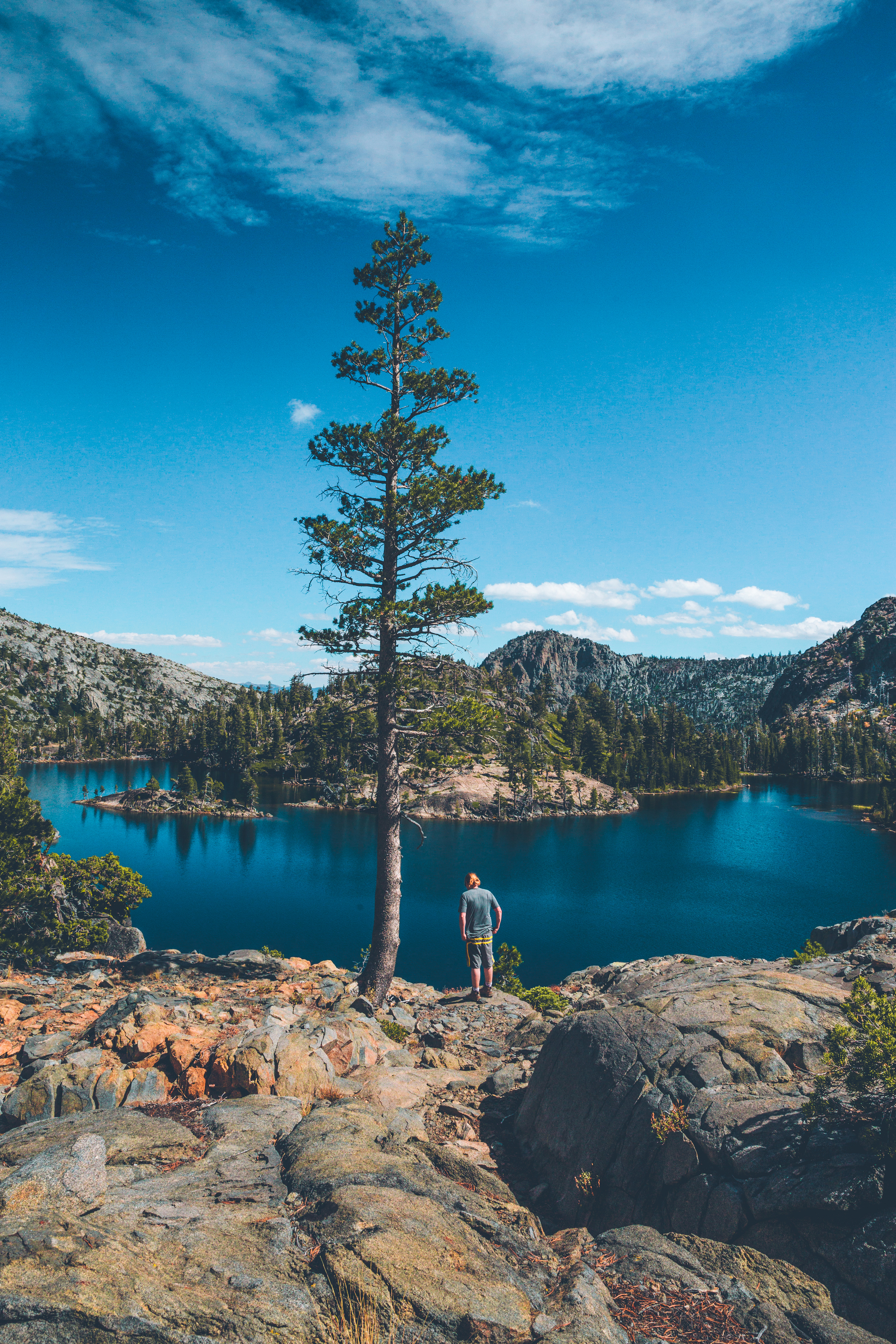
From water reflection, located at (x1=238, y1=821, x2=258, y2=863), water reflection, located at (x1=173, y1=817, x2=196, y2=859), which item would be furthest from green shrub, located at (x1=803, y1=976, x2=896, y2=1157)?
water reflection, located at (x1=173, y1=817, x2=196, y2=859)

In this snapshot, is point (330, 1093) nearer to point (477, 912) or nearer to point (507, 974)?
point (477, 912)

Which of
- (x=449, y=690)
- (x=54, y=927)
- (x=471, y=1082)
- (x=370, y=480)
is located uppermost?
(x=370, y=480)

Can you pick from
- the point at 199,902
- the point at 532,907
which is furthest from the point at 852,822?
the point at 199,902

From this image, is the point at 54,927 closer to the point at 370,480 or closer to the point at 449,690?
the point at 449,690

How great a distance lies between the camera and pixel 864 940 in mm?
18641

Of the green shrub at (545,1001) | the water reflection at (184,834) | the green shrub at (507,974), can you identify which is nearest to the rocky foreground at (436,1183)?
the green shrub at (545,1001)

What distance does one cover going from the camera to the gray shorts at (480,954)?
16.5m

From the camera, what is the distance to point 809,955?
1792 cm

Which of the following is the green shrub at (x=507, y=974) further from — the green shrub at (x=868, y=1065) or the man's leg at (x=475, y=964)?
the green shrub at (x=868, y=1065)

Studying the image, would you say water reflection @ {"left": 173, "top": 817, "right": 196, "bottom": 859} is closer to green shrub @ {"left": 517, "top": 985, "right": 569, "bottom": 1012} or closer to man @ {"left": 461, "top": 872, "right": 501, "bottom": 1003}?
green shrub @ {"left": 517, "top": 985, "right": 569, "bottom": 1012}

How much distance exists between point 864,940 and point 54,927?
2716 centimetres

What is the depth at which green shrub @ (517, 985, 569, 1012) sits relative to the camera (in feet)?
55.7

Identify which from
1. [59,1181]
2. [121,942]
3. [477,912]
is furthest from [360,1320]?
[121,942]

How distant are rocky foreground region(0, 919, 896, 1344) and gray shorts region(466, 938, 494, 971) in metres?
3.79
